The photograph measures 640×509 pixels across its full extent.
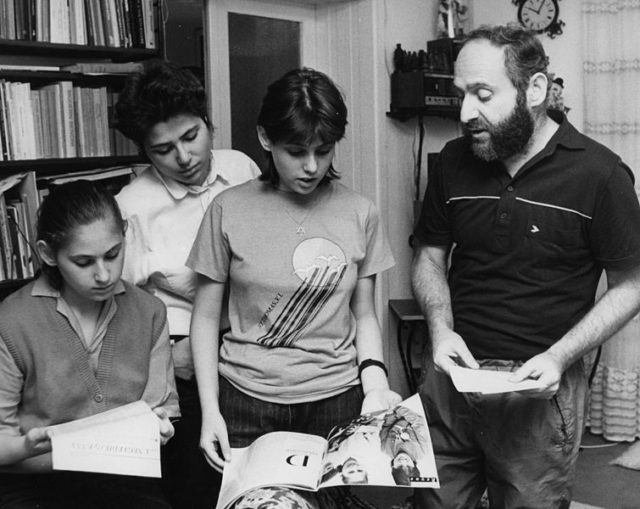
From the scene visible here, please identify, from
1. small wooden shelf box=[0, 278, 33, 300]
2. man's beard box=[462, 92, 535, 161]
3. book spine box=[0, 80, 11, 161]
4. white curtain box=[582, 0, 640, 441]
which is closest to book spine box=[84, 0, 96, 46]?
book spine box=[0, 80, 11, 161]

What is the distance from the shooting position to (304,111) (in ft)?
5.04

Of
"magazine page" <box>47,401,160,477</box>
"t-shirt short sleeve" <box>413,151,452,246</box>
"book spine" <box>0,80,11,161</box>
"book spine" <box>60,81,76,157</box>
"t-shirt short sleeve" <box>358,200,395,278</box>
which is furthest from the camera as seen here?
"book spine" <box>60,81,76,157</box>

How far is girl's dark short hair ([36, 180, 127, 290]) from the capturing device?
5.09ft

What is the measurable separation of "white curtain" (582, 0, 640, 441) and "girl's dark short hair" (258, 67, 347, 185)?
2.28m

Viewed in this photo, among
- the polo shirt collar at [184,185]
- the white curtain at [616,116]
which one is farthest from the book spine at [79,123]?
the white curtain at [616,116]

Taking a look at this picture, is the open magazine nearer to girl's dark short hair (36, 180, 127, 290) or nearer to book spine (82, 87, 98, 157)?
girl's dark short hair (36, 180, 127, 290)

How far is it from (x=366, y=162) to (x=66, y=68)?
1.36 meters

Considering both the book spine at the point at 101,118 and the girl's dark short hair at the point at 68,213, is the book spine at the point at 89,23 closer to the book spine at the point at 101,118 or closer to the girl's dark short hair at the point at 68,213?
the book spine at the point at 101,118

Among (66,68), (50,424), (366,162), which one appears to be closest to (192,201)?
(50,424)

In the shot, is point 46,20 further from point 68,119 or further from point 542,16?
point 542,16

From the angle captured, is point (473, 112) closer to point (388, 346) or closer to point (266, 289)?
point (266, 289)

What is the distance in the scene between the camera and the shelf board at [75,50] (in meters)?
2.42

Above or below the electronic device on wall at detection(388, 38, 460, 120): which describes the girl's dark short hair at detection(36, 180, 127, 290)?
below

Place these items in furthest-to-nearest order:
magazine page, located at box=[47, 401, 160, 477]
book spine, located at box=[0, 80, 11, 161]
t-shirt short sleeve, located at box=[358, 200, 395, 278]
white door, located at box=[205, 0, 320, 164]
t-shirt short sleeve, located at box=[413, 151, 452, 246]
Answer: white door, located at box=[205, 0, 320, 164] → book spine, located at box=[0, 80, 11, 161] → t-shirt short sleeve, located at box=[413, 151, 452, 246] → t-shirt short sleeve, located at box=[358, 200, 395, 278] → magazine page, located at box=[47, 401, 160, 477]
